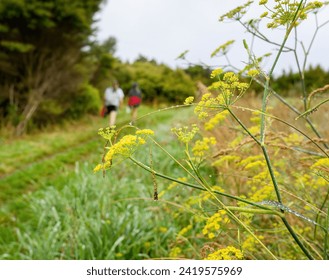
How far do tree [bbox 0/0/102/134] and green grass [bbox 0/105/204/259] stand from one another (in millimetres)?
4593

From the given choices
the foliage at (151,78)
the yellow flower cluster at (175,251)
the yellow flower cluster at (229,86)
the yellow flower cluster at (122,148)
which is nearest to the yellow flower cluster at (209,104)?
the yellow flower cluster at (229,86)

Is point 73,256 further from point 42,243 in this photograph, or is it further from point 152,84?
point 152,84

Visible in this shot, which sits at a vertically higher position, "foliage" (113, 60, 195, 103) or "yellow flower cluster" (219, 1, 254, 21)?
"foliage" (113, 60, 195, 103)

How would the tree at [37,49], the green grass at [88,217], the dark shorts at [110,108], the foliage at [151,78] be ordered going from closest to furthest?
the green grass at [88,217]
the tree at [37,49]
the dark shorts at [110,108]
the foliage at [151,78]

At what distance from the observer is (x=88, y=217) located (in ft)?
12.5

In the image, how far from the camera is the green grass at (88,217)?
311 centimetres

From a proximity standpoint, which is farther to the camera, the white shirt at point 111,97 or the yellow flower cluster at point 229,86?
the white shirt at point 111,97

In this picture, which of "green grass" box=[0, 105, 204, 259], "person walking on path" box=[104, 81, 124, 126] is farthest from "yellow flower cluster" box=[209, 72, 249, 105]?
"person walking on path" box=[104, 81, 124, 126]

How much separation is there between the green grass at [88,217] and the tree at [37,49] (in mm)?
4593

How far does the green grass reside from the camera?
10.2 ft

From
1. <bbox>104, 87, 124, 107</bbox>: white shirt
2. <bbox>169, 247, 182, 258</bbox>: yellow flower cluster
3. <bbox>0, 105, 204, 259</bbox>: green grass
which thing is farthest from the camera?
<bbox>104, 87, 124, 107</bbox>: white shirt

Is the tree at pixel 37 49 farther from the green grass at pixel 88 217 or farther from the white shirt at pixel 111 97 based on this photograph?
the green grass at pixel 88 217

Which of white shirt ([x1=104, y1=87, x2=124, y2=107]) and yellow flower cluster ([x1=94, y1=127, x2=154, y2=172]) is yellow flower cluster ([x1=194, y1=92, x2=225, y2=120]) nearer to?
yellow flower cluster ([x1=94, y1=127, x2=154, y2=172])

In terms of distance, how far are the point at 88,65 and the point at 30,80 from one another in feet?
9.66
